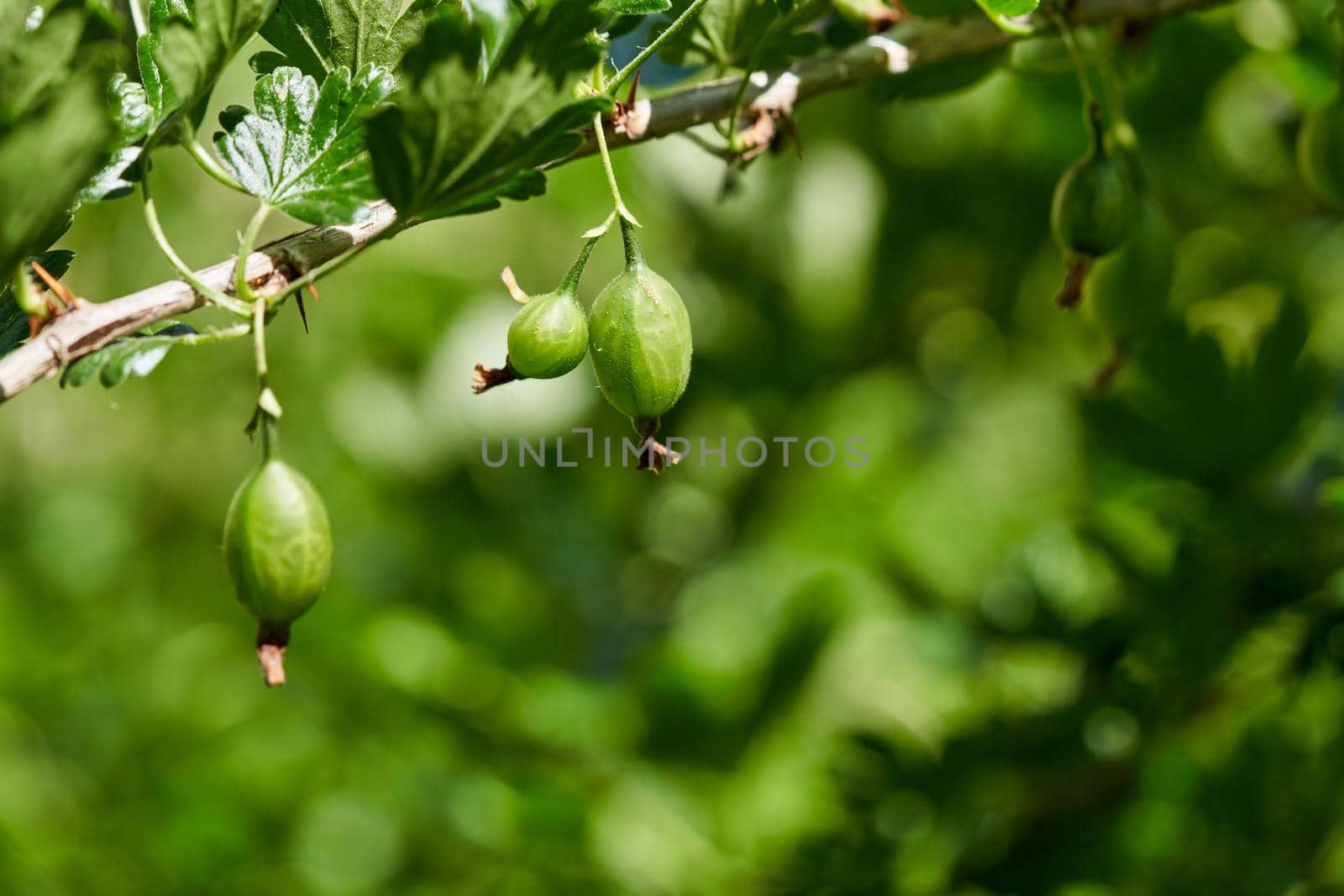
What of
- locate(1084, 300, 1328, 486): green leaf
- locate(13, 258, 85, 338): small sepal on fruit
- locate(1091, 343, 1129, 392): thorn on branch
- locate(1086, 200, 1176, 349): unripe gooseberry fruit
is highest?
locate(13, 258, 85, 338): small sepal on fruit

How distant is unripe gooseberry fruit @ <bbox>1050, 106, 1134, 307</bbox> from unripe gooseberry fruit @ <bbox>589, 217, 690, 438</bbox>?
260 millimetres

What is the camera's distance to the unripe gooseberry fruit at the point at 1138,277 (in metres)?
0.76

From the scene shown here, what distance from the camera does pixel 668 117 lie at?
2.06 ft

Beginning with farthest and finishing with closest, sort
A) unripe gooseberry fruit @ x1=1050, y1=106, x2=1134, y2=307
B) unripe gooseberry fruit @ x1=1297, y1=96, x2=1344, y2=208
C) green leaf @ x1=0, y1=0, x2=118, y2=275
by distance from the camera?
unripe gooseberry fruit @ x1=1297, y1=96, x2=1344, y2=208, unripe gooseberry fruit @ x1=1050, y1=106, x2=1134, y2=307, green leaf @ x1=0, y1=0, x2=118, y2=275

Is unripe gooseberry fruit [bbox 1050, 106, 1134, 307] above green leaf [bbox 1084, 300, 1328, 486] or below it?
above

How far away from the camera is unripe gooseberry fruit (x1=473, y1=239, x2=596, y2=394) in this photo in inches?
21.8

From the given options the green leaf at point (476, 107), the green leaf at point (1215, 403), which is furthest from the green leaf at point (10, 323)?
the green leaf at point (1215, 403)

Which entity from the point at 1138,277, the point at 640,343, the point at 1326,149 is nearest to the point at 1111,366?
the point at 1138,277

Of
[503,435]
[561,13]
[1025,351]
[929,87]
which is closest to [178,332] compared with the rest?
[561,13]

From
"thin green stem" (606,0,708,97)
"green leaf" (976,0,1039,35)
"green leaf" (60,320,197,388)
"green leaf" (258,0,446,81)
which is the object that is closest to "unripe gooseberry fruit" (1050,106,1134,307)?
"green leaf" (976,0,1039,35)

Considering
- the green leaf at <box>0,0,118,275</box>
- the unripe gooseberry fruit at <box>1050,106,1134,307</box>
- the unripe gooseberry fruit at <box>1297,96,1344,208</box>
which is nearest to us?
the green leaf at <box>0,0,118,275</box>

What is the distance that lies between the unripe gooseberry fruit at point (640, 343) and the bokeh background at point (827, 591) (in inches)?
17.7

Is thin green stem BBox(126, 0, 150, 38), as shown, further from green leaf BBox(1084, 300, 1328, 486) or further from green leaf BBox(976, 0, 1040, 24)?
green leaf BBox(1084, 300, 1328, 486)

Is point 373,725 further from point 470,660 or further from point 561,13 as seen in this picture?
point 561,13
